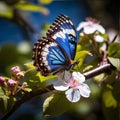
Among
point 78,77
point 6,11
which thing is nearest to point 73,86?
point 78,77

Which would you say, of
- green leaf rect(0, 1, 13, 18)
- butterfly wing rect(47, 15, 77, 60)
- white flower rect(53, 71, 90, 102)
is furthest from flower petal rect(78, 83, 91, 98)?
green leaf rect(0, 1, 13, 18)

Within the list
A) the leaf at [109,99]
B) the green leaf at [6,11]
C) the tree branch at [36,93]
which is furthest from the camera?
the green leaf at [6,11]

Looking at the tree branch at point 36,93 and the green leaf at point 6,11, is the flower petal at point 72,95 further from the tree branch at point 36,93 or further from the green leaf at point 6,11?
the green leaf at point 6,11

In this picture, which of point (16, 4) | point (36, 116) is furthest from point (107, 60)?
point (16, 4)

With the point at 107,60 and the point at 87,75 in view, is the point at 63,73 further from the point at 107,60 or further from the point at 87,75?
the point at 107,60

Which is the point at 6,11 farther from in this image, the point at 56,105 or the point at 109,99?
the point at 56,105

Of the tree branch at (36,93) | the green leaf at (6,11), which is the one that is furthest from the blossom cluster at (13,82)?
the green leaf at (6,11)

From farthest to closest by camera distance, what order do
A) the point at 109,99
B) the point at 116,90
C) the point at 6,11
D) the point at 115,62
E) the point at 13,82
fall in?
the point at 6,11 → the point at 109,99 → the point at 116,90 → the point at 115,62 → the point at 13,82
